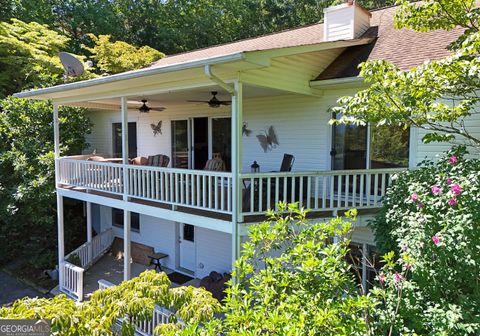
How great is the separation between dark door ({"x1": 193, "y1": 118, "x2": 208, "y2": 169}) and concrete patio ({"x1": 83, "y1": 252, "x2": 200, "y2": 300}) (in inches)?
141

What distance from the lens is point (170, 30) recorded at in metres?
24.2

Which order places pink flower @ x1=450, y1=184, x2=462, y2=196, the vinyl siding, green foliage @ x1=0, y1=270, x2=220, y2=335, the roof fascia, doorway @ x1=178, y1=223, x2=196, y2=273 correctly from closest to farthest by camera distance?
green foliage @ x1=0, y1=270, x2=220, y2=335 → pink flower @ x1=450, y1=184, x2=462, y2=196 → the roof fascia → the vinyl siding → doorway @ x1=178, y1=223, x2=196, y2=273

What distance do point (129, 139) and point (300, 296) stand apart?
35.8ft

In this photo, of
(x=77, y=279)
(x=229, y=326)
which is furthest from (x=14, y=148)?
(x=229, y=326)

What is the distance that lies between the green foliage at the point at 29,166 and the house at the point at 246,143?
1437 mm

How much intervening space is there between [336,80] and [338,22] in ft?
7.27

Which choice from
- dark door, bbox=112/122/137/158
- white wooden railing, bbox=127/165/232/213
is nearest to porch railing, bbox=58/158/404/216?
white wooden railing, bbox=127/165/232/213

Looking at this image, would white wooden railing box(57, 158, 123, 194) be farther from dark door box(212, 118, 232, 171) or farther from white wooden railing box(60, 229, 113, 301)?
dark door box(212, 118, 232, 171)

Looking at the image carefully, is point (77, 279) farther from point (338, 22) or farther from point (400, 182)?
point (338, 22)

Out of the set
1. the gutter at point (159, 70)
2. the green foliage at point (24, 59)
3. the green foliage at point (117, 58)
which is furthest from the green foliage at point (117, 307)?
the green foliage at point (117, 58)

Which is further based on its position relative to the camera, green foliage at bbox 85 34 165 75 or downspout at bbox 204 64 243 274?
green foliage at bbox 85 34 165 75

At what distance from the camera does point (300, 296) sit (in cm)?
293

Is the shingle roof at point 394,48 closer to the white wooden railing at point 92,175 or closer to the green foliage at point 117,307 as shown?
the white wooden railing at point 92,175

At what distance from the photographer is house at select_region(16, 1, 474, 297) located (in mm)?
5766
